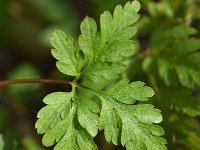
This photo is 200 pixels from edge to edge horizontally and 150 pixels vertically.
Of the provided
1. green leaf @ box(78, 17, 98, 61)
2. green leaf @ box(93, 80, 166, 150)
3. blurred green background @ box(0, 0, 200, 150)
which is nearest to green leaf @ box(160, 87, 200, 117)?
green leaf @ box(93, 80, 166, 150)

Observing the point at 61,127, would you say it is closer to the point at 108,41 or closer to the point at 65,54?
the point at 65,54

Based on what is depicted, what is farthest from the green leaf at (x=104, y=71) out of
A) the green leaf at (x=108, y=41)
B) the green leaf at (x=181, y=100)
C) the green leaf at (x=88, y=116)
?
the green leaf at (x=181, y=100)

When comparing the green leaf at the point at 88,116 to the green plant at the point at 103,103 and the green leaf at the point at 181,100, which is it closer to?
the green plant at the point at 103,103

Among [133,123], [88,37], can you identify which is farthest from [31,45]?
[133,123]

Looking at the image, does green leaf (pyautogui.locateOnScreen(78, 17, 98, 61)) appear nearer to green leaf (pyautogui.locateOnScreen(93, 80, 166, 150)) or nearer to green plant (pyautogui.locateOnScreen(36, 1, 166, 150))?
green plant (pyautogui.locateOnScreen(36, 1, 166, 150))

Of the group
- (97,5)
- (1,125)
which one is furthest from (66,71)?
(97,5)
